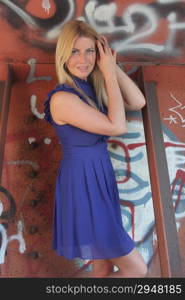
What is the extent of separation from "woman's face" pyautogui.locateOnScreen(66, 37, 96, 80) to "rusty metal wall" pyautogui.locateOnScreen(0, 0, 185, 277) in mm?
354

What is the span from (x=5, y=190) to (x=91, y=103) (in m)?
0.73

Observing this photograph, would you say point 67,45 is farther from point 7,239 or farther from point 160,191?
point 7,239

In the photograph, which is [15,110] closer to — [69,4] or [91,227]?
[69,4]

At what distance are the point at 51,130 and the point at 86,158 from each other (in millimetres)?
516

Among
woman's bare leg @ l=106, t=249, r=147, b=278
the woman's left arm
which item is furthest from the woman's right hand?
woman's bare leg @ l=106, t=249, r=147, b=278

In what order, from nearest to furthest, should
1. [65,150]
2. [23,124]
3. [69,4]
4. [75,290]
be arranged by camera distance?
[75,290], [65,150], [69,4], [23,124]

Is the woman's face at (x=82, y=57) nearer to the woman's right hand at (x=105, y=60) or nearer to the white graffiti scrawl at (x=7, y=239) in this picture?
the woman's right hand at (x=105, y=60)

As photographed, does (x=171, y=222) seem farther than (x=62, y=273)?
No

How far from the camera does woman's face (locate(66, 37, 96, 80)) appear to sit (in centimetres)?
143

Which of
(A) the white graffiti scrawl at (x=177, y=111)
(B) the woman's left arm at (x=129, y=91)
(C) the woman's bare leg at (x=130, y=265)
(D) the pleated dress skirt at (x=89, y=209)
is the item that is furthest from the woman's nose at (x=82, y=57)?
(C) the woman's bare leg at (x=130, y=265)

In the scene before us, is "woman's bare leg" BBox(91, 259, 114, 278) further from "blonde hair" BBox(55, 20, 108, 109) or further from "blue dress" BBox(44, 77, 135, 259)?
"blonde hair" BBox(55, 20, 108, 109)

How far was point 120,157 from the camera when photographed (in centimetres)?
191

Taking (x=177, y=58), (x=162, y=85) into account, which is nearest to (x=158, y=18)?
(x=177, y=58)

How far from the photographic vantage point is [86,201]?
4.62 ft
